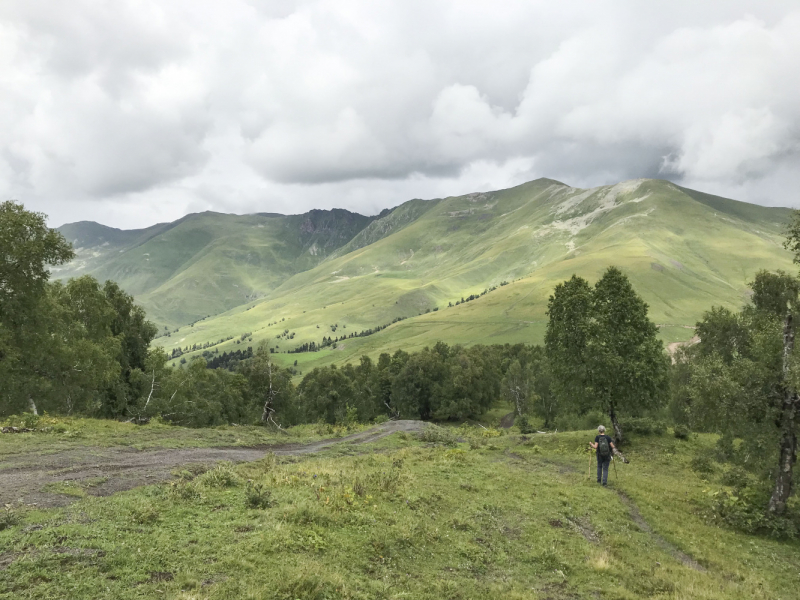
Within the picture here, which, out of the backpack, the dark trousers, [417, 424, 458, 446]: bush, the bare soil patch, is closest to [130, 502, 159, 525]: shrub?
the bare soil patch

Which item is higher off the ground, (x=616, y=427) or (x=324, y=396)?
(x=616, y=427)

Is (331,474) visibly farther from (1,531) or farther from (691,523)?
(691,523)

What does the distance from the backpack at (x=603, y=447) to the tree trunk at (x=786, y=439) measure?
7.73 m

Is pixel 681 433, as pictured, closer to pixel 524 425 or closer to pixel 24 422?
pixel 524 425

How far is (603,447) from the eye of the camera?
26234 mm

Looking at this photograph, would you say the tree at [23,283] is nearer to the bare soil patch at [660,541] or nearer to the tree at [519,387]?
the bare soil patch at [660,541]

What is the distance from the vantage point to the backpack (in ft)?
86.0

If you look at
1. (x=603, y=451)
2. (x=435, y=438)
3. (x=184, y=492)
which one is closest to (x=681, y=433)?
(x=603, y=451)

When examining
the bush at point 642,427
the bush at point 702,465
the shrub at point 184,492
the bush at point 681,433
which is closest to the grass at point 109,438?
the shrub at point 184,492

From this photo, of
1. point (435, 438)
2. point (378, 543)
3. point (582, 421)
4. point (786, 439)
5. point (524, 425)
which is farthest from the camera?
point (524, 425)

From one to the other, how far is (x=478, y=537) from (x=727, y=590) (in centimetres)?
837

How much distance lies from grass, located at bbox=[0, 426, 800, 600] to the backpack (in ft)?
6.81

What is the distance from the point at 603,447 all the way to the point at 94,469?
28.1 meters

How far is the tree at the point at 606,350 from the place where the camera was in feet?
124
